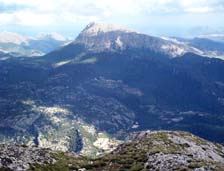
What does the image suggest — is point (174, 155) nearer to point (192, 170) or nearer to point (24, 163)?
point (192, 170)

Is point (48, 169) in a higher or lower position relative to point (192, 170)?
lower

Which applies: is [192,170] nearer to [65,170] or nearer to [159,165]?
[159,165]

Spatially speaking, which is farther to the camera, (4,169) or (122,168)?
(122,168)

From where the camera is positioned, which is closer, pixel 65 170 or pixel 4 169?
pixel 4 169

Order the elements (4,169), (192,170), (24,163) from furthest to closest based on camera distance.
A: (24,163) → (4,169) → (192,170)

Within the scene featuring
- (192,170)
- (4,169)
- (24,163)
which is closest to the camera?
(192,170)

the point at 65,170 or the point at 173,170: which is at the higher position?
the point at 173,170

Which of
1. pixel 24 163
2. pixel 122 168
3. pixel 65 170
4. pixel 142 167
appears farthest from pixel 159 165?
pixel 24 163

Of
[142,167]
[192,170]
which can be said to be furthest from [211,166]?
[142,167]

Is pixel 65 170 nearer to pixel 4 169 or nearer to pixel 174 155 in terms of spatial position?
pixel 4 169
